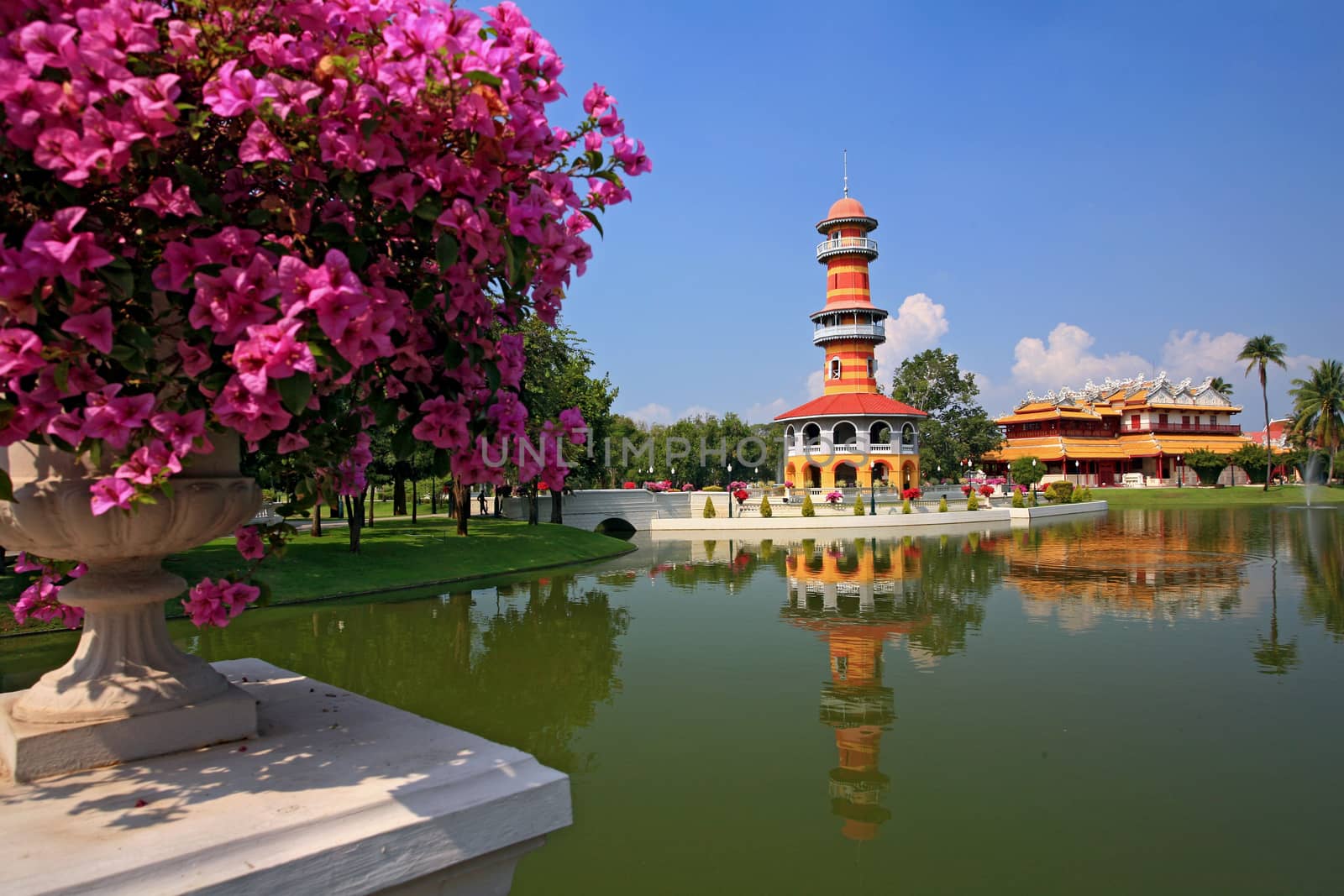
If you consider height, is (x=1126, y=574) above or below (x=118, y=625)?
below

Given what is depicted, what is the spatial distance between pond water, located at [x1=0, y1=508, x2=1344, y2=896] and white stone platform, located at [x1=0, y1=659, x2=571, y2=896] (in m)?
2.51

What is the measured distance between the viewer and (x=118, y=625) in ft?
10.4

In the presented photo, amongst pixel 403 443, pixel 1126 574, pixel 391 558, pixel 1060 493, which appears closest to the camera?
pixel 403 443

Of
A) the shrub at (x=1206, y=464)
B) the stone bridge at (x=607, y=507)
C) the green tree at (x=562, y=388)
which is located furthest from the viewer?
the shrub at (x=1206, y=464)

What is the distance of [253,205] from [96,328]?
63 cm

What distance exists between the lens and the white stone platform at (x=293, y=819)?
217 centimetres

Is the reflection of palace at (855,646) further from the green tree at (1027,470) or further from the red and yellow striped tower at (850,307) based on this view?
the green tree at (1027,470)

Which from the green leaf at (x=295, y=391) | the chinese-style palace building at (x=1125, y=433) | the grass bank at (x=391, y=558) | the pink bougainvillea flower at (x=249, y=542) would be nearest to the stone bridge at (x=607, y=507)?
the grass bank at (x=391, y=558)

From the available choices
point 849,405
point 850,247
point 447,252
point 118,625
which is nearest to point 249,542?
point 118,625

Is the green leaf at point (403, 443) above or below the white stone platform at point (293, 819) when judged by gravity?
above

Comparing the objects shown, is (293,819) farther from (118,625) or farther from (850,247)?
(850,247)

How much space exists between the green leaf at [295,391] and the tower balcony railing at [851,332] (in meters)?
52.5

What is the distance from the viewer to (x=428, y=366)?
A: 273cm

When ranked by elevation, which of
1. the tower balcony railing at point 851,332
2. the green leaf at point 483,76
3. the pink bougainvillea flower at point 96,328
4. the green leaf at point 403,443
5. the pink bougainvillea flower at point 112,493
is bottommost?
the pink bougainvillea flower at point 112,493
